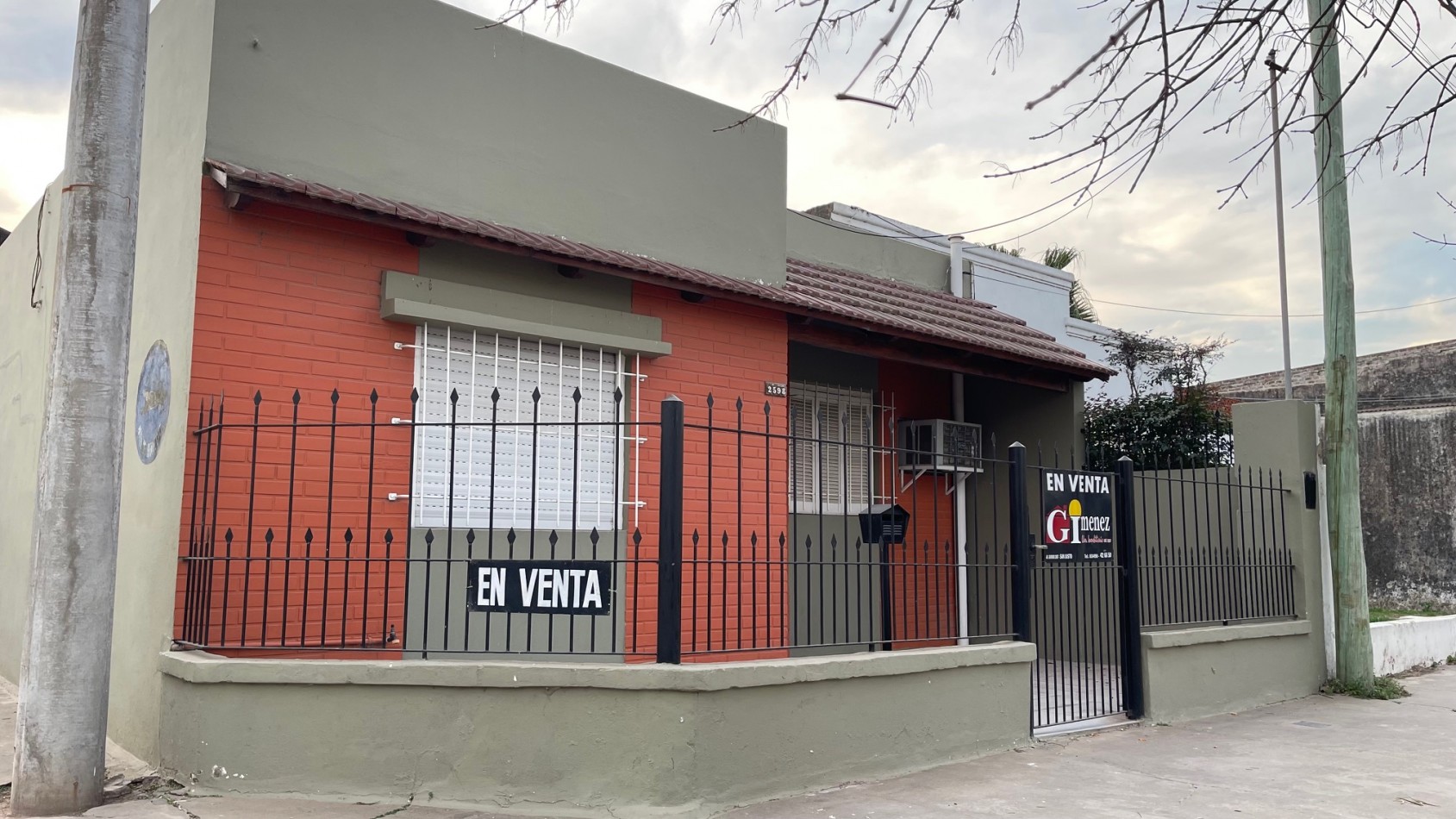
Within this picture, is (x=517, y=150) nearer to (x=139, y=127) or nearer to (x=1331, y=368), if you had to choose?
(x=139, y=127)

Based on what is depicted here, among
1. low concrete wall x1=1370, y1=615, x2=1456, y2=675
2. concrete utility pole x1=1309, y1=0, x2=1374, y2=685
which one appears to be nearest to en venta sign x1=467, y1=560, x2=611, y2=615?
concrete utility pole x1=1309, y1=0, x2=1374, y2=685

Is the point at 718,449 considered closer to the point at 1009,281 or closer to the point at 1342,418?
the point at 1342,418

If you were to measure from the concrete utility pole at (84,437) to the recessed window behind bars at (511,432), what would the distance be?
195cm

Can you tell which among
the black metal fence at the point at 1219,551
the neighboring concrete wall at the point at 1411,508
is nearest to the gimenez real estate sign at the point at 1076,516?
the black metal fence at the point at 1219,551

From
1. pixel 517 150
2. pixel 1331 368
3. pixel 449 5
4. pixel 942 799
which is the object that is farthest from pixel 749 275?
pixel 1331 368

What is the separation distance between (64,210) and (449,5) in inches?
119

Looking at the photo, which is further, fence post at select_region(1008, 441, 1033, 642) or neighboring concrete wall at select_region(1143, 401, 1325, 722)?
neighboring concrete wall at select_region(1143, 401, 1325, 722)

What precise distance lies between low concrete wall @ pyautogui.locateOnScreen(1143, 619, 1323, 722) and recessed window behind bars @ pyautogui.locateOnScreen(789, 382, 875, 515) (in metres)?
3.10

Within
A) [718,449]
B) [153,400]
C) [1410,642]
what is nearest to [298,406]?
[153,400]

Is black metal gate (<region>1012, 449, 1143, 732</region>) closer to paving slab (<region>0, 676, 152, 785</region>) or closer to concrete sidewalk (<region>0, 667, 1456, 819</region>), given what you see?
concrete sidewalk (<region>0, 667, 1456, 819</region>)

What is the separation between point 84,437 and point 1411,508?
17730 mm

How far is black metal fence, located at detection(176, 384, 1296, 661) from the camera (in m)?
5.68

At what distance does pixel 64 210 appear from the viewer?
17.5ft

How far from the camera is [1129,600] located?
8312mm
